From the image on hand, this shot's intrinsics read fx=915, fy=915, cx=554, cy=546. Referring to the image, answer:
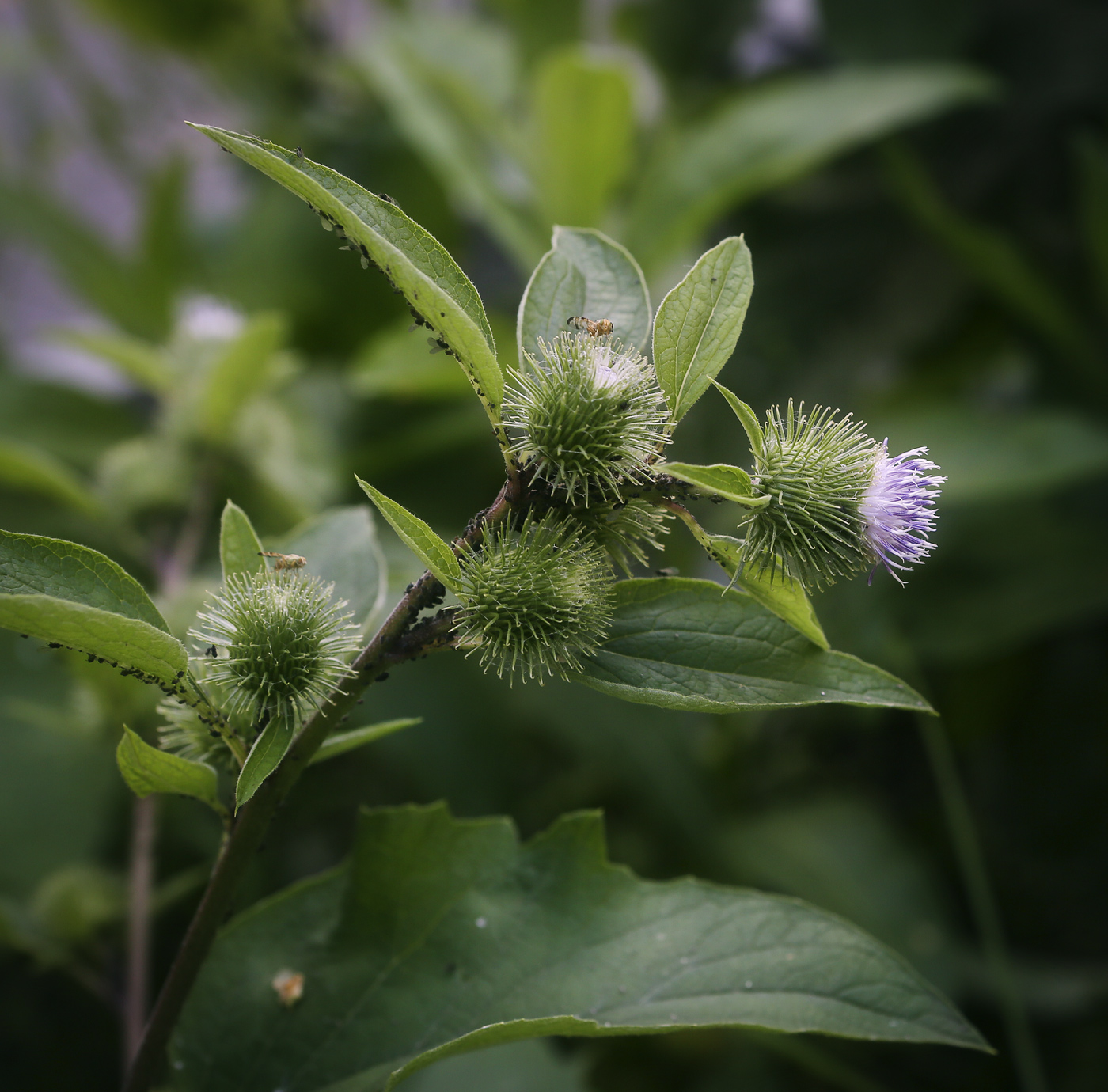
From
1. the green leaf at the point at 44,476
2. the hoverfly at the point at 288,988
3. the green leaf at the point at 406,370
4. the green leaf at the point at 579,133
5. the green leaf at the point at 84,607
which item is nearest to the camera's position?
the green leaf at the point at 84,607

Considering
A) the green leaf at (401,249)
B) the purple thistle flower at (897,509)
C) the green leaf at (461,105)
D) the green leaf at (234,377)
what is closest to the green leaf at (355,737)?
the green leaf at (401,249)

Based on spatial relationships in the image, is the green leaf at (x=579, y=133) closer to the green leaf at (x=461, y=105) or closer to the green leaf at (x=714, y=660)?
the green leaf at (x=461, y=105)

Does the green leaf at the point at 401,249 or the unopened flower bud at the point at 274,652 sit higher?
the green leaf at the point at 401,249

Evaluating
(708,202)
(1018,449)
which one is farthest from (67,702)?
(1018,449)

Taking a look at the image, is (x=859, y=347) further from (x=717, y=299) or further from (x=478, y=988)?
(x=478, y=988)

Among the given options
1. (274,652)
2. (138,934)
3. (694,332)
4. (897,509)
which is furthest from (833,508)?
(138,934)

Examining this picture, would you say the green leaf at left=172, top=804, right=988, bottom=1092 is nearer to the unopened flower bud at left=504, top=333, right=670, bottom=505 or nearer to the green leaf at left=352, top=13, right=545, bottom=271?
the unopened flower bud at left=504, top=333, right=670, bottom=505

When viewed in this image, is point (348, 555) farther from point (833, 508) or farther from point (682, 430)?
point (682, 430)

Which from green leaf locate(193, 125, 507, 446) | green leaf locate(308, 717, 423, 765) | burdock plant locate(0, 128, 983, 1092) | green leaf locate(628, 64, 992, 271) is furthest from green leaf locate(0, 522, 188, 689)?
green leaf locate(628, 64, 992, 271)
